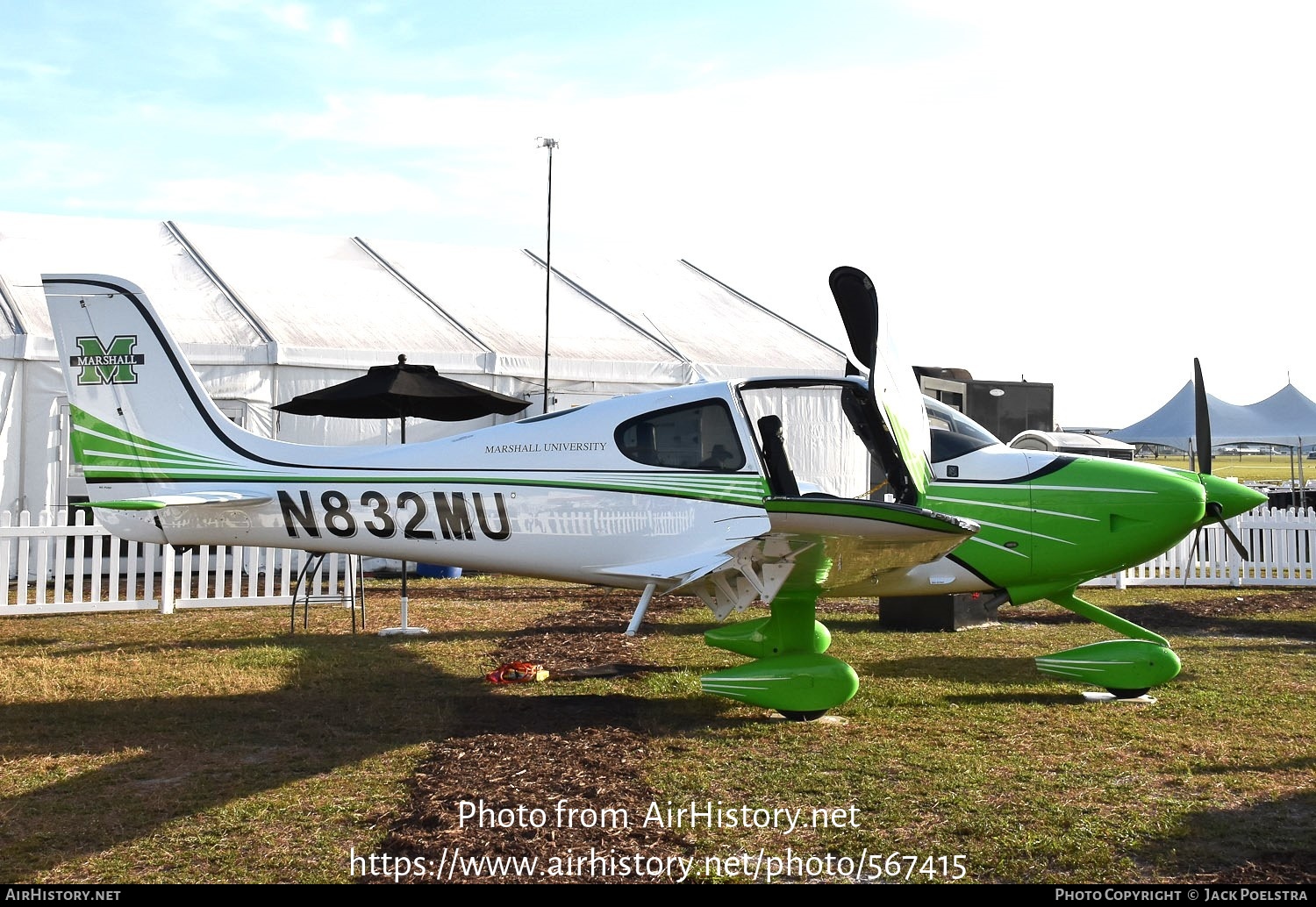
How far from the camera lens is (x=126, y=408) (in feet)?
24.4

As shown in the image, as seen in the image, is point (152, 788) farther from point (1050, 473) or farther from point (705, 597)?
point (1050, 473)

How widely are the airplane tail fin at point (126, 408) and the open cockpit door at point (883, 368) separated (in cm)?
421

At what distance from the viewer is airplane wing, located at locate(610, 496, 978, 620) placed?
18.6 feet

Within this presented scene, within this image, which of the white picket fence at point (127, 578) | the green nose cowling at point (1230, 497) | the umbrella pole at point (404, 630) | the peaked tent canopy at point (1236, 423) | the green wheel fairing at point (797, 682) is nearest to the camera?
the green wheel fairing at point (797, 682)

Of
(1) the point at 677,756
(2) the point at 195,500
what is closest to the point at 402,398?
(2) the point at 195,500

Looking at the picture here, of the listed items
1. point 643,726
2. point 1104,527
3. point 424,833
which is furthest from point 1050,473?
point 424,833

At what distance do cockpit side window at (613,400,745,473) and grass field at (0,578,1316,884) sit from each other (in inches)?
63.5

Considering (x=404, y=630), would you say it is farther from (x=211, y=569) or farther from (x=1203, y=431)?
(x=1203, y=431)

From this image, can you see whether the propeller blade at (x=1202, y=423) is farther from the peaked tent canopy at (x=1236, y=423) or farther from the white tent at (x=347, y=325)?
the peaked tent canopy at (x=1236, y=423)

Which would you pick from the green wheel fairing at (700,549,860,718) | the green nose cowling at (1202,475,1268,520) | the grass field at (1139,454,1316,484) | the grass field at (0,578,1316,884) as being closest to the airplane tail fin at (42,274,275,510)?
A: the grass field at (0,578,1316,884)

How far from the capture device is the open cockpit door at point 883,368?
596cm

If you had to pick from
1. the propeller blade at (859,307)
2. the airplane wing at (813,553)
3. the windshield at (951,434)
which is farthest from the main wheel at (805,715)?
the propeller blade at (859,307)

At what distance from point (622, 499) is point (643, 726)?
4.89 feet

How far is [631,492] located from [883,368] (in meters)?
1.84
